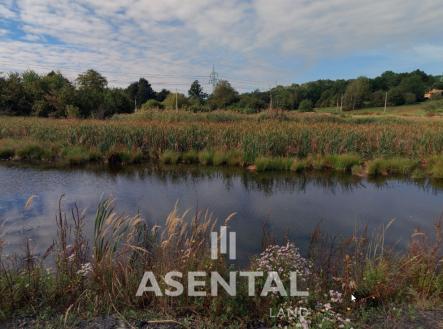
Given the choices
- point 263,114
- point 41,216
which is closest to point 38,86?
point 263,114

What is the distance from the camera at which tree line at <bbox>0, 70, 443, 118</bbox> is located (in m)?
31.2

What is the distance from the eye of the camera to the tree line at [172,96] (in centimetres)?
3122

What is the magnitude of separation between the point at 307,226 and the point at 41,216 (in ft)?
16.4

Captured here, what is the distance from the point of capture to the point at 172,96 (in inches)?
1420

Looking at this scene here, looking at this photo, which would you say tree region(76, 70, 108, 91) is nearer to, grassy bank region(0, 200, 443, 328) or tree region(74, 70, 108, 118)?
tree region(74, 70, 108, 118)

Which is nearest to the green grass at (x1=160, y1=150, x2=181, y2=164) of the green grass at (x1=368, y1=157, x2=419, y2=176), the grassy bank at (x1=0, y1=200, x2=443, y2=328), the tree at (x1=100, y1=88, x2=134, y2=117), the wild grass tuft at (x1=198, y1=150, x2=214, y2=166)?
the wild grass tuft at (x1=198, y1=150, x2=214, y2=166)

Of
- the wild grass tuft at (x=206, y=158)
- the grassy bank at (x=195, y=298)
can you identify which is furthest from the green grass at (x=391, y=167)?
the grassy bank at (x=195, y=298)

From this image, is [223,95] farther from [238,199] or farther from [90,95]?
[238,199]

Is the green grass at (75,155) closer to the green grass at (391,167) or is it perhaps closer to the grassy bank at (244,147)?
the grassy bank at (244,147)

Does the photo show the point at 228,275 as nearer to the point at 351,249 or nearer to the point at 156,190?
the point at 351,249

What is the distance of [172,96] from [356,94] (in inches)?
1468

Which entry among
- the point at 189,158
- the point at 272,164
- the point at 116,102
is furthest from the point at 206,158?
the point at 116,102

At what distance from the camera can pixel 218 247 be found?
323cm

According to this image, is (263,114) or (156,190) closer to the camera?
(156,190)
